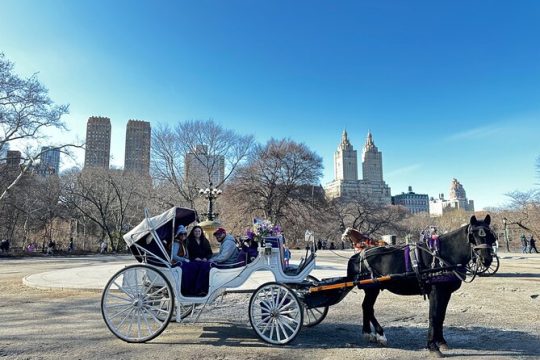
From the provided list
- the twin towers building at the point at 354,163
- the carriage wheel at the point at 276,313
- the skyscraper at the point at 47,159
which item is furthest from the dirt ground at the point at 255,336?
the twin towers building at the point at 354,163

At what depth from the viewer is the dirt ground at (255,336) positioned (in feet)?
14.6

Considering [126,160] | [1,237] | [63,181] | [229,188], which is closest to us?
[1,237]

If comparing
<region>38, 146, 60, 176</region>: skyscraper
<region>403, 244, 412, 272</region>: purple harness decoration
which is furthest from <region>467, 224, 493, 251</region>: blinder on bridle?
<region>38, 146, 60, 176</region>: skyscraper

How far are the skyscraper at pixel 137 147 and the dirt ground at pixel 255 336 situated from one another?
3060 cm

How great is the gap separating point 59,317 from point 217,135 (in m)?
30.3

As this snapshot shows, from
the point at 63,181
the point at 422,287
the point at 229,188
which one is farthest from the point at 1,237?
the point at 422,287

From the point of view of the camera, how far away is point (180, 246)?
5758mm

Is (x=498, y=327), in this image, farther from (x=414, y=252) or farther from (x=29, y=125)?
(x=29, y=125)

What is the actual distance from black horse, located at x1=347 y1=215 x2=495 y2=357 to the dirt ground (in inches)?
15.6

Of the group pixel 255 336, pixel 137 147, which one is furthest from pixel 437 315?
pixel 137 147

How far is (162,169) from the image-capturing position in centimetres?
3562

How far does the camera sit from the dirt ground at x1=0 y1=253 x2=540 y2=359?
4.44 meters

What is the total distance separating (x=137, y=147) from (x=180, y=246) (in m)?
42.1

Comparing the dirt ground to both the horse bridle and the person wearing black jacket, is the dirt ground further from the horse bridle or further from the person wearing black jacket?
the horse bridle
